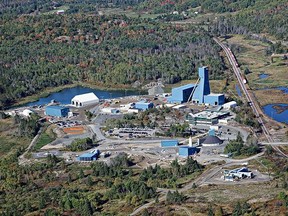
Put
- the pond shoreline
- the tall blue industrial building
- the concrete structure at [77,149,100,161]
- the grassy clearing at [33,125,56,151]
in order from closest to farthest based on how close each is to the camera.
Result: the concrete structure at [77,149,100,161]
the grassy clearing at [33,125,56,151]
the tall blue industrial building
the pond shoreline

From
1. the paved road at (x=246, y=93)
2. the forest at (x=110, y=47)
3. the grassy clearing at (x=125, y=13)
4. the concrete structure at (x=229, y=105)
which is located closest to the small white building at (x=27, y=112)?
the forest at (x=110, y=47)

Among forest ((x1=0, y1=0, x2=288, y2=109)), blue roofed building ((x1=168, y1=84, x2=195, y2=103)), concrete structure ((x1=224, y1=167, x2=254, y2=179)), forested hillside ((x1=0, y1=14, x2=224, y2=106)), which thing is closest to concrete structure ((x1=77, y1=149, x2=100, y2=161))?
concrete structure ((x1=224, y1=167, x2=254, y2=179))

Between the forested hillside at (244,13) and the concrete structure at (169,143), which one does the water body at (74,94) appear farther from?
the forested hillside at (244,13)

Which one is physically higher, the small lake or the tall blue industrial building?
the tall blue industrial building

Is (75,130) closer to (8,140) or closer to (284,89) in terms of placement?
(8,140)

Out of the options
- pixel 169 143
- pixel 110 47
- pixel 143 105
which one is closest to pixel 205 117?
pixel 169 143

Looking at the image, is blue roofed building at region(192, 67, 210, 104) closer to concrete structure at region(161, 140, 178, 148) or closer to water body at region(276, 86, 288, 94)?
water body at region(276, 86, 288, 94)
